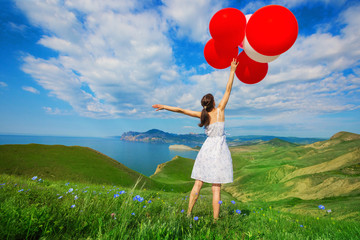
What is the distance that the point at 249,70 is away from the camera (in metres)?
5.55

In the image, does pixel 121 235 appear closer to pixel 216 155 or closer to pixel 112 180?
pixel 216 155

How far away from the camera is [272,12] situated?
14.0 feet

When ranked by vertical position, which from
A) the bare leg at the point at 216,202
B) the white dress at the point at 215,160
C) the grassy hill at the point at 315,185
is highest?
the white dress at the point at 215,160

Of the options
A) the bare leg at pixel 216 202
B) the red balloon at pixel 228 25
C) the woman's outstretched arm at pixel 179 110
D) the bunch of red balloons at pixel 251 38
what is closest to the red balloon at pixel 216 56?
the bunch of red balloons at pixel 251 38

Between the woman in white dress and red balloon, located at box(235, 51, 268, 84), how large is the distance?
111cm

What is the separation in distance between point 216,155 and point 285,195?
23670 mm

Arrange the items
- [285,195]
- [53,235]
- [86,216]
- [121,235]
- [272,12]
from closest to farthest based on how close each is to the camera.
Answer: [121,235] < [53,235] < [86,216] < [272,12] < [285,195]

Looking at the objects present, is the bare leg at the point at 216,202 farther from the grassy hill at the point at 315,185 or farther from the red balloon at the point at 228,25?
the grassy hill at the point at 315,185

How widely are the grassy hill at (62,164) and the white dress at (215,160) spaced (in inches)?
1029

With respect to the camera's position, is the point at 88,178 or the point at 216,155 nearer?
the point at 216,155

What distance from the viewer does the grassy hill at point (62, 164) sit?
25031mm

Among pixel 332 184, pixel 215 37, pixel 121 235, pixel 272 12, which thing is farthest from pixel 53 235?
pixel 332 184

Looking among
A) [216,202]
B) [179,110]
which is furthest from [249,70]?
[216,202]

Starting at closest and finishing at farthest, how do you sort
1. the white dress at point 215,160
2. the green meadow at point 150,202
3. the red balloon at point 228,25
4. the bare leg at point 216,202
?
the green meadow at point 150,202, the bare leg at point 216,202, the white dress at point 215,160, the red balloon at point 228,25
